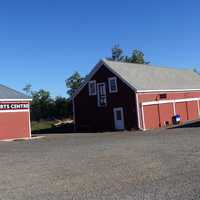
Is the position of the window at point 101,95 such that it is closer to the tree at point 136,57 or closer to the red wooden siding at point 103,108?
the red wooden siding at point 103,108

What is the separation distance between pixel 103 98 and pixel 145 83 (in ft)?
13.6

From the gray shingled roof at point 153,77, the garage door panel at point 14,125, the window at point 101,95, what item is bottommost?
the garage door panel at point 14,125

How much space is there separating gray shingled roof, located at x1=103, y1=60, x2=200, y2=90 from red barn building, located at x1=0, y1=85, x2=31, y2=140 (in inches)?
357

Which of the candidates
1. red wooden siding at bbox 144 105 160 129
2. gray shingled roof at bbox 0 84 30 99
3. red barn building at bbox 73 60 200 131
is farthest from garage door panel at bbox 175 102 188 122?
gray shingled roof at bbox 0 84 30 99

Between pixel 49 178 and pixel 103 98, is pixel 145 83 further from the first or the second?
pixel 49 178

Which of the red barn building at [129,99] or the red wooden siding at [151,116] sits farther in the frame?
the red barn building at [129,99]

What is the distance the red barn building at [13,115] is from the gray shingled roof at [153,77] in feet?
29.7

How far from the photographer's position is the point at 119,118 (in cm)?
3584

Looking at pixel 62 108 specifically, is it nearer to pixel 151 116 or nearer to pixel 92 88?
pixel 92 88

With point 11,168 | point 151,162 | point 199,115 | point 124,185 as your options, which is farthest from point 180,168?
point 199,115

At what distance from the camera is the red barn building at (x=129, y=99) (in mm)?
34597

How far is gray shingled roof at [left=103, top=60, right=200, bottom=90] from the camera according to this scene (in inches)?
1437

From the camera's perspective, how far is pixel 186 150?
15.8m

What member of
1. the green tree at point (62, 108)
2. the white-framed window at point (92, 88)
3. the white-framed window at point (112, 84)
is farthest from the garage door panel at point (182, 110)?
the green tree at point (62, 108)
